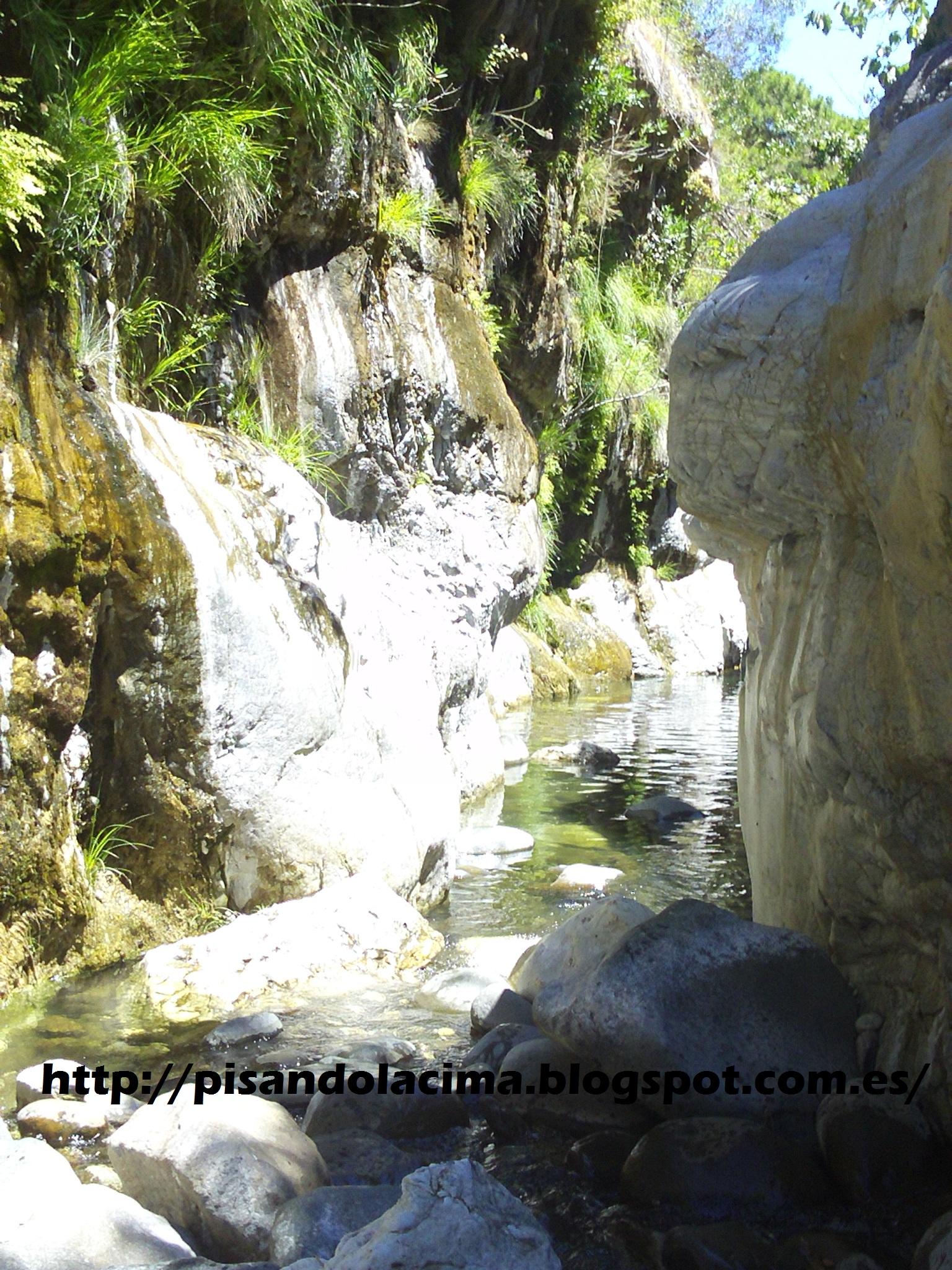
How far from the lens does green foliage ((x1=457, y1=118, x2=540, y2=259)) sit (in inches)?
415

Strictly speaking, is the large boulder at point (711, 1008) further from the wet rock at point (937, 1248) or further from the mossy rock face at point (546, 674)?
the mossy rock face at point (546, 674)

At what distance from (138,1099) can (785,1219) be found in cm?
202

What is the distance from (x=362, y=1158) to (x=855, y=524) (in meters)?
2.34

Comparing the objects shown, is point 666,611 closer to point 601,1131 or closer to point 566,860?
point 566,860

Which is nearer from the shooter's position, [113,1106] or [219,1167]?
[219,1167]

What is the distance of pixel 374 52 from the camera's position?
346 inches

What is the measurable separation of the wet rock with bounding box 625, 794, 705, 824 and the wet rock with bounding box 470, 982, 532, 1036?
4406mm

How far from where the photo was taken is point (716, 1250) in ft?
9.06

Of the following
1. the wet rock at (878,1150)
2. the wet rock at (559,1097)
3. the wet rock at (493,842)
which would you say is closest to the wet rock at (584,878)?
the wet rock at (493,842)

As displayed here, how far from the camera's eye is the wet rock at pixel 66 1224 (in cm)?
261

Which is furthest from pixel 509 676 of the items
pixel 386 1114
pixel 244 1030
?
pixel 386 1114

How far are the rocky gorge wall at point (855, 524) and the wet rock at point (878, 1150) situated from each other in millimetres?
125

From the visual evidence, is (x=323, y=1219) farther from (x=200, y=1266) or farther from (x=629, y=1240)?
(x=629, y=1240)

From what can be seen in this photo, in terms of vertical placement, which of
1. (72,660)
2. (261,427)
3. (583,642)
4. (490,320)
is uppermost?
(490,320)
